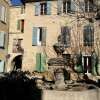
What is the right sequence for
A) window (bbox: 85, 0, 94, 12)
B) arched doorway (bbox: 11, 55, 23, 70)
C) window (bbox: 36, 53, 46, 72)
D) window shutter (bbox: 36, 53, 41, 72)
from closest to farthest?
window (bbox: 85, 0, 94, 12) → window (bbox: 36, 53, 46, 72) → window shutter (bbox: 36, 53, 41, 72) → arched doorway (bbox: 11, 55, 23, 70)

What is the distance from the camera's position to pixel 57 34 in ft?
90.4

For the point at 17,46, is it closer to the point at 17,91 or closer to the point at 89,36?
the point at 89,36

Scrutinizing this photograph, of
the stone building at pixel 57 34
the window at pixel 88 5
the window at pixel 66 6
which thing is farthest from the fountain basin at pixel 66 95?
the window at pixel 66 6

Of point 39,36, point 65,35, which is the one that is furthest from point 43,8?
point 65,35

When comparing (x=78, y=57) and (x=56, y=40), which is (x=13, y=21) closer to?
(x=56, y=40)

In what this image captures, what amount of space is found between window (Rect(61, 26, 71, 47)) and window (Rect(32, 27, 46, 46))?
1.84 metres

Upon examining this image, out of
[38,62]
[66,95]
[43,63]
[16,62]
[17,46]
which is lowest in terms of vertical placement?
[66,95]

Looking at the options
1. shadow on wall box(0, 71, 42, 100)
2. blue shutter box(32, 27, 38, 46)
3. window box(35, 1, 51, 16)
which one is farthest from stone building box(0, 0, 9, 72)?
shadow on wall box(0, 71, 42, 100)

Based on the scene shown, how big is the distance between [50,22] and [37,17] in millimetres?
1469

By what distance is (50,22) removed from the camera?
28031mm

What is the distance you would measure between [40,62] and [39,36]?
2.63m

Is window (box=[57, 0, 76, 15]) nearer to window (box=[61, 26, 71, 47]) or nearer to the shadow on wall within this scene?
window (box=[61, 26, 71, 47])

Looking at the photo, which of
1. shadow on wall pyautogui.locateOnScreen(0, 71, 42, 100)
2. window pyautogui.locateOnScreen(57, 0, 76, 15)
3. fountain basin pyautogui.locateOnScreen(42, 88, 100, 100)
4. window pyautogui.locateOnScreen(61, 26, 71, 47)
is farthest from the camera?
window pyautogui.locateOnScreen(57, 0, 76, 15)

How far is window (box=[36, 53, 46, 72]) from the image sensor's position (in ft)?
89.1
